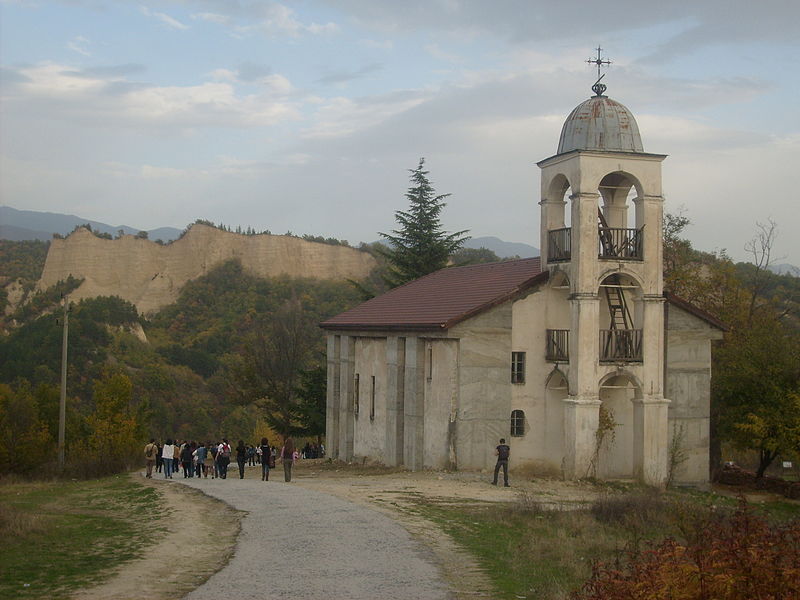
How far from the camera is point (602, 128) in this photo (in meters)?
30.6

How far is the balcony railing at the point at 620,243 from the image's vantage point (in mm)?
30391

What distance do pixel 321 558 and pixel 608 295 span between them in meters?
18.7

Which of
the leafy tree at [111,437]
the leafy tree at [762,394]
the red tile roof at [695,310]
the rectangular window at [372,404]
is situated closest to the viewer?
the leafy tree at [762,394]

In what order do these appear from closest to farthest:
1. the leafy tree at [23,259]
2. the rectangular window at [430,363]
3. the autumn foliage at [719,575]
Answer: the autumn foliage at [719,575]
the rectangular window at [430,363]
the leafy tree at [23,259]

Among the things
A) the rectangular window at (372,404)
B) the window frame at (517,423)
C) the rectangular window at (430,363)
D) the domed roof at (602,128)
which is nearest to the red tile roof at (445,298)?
the rectangular window at (430,363)

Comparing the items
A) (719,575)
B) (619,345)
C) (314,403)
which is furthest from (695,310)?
(719,575)

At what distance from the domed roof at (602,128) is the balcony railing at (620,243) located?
260cm

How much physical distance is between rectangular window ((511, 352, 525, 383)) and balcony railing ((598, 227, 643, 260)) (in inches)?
164

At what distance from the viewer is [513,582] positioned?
45.6 ft

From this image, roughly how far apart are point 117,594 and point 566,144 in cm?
2266

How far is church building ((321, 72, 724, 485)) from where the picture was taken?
29.9m

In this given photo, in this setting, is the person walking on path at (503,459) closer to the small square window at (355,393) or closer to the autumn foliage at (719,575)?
the small square window at (355,393)

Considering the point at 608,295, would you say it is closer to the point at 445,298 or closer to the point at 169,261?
the point at 445,298

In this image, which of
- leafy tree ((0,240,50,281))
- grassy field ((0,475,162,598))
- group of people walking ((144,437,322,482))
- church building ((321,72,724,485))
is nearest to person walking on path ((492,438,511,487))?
church building ((321,72,724,485))
